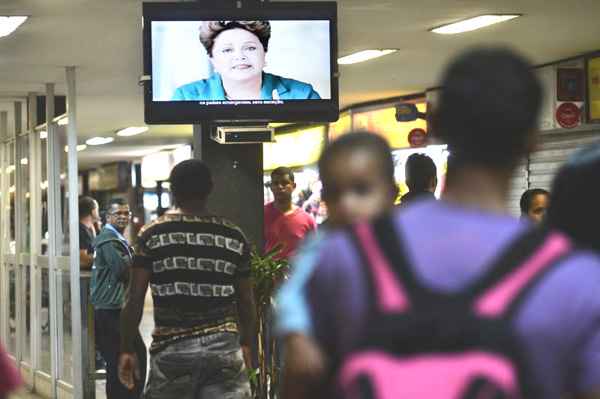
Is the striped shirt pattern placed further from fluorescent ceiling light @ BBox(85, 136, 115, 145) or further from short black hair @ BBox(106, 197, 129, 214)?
fluorescent ceiling light @ BBox(85, 136, 115, 145)

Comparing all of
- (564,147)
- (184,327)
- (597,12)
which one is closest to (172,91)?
(184,327)

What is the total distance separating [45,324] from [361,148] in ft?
34.6

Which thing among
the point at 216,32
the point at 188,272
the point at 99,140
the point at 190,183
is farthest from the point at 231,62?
the point at 99,140

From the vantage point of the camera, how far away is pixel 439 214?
2.12 meters

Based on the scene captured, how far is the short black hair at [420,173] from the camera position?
19.8 ft

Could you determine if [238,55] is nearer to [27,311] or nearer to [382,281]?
[382,281]

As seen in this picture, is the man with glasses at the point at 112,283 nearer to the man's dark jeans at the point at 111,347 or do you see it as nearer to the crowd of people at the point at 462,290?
the man's dark jeans at the point at 111,347

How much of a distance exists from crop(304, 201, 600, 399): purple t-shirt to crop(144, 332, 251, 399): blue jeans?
2.84 metres

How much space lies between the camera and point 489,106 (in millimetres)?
2102

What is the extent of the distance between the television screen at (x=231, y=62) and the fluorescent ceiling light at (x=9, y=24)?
241cm

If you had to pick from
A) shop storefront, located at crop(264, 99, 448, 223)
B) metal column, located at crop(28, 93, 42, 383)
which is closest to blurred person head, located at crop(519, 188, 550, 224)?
A: metal column, located at crop(28, 93, 42, 383)

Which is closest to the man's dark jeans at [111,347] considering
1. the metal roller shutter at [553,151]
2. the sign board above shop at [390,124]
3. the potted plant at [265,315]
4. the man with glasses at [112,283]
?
the man with glasses at [112,283]

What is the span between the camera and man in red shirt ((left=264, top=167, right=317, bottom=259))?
29.1 ft

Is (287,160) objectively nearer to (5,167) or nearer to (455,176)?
(5,167)
